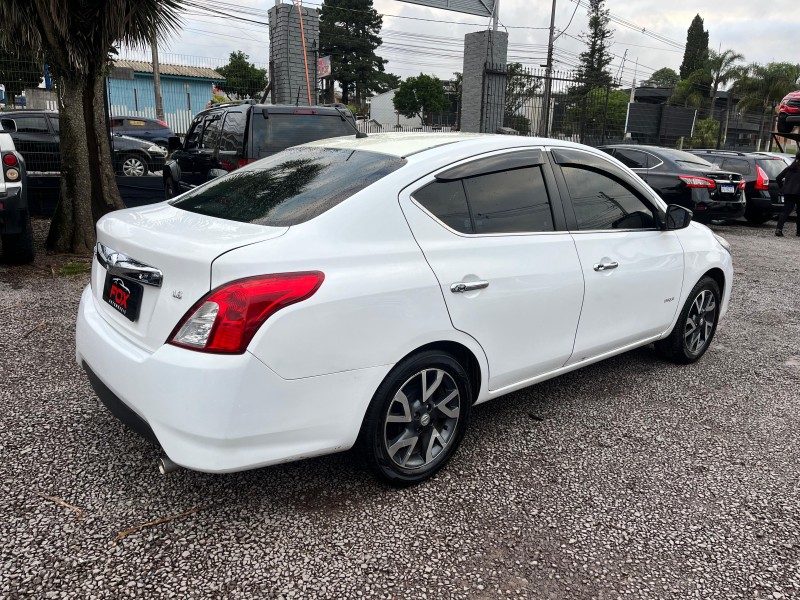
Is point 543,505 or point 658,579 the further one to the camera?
point 543,505

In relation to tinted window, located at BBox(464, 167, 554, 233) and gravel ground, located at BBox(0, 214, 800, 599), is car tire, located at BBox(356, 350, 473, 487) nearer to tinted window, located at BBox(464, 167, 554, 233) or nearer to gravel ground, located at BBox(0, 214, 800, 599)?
gravel ground, located at BBox(0, 214, 800, 599)

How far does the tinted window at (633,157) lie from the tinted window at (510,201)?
30.5ft

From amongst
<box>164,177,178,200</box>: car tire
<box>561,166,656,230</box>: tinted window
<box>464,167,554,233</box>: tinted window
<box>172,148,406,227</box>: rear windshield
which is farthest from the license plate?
<box>164,177,178,200</box>: car tire

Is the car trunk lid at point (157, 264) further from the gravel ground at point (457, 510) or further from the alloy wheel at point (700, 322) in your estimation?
the alloy wheel at point (700, 322)

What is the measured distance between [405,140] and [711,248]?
8.33ft

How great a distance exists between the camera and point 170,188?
32.4 feet

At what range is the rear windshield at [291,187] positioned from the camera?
271 centimetres

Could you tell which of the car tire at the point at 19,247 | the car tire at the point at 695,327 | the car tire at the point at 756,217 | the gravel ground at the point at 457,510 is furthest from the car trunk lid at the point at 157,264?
the car tire at the point at 756,217

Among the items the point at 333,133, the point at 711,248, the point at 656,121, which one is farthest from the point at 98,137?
the point at 656,121

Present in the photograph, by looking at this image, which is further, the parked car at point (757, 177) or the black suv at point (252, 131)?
A: the parked car at point (757, 177)

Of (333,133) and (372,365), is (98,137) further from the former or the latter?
(372,365)

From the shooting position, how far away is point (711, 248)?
447 cm

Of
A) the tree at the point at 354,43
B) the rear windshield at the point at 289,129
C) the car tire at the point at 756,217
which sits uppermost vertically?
the tree at the point at 354,43

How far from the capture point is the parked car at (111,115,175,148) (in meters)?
19.0
